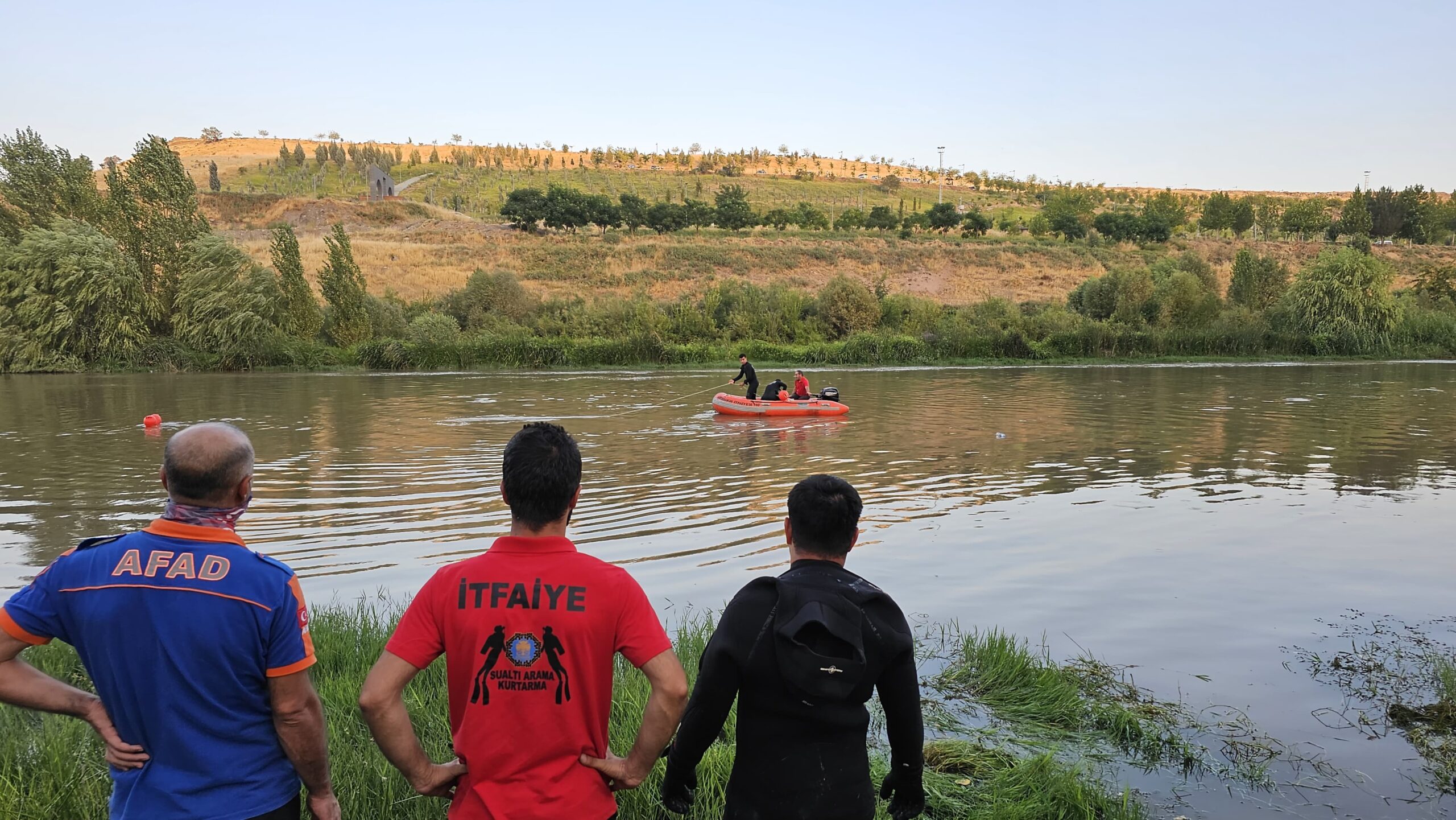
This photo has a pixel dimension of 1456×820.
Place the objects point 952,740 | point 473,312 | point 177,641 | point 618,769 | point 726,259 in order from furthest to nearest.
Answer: point 726,259, point 473,312, point 952,740, point 618,769, point 177,641

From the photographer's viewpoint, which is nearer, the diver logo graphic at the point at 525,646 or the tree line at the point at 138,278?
the diver logo graphic at the point at 525,646

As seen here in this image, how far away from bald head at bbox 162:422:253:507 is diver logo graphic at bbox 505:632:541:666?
80 cm

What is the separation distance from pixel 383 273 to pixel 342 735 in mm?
58896

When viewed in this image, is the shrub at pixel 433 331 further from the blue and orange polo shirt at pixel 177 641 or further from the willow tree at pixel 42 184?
the blue and orange polo shirt at pixel 177 641

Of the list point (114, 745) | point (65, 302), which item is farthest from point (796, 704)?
point (65, 302)

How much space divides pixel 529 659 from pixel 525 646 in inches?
1.4

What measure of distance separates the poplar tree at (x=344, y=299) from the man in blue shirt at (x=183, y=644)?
41620 mm

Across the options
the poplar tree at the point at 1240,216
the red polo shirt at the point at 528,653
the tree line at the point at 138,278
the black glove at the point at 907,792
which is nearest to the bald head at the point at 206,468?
the red polo shirt at the point at 528,653

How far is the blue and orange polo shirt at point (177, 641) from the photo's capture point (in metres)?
2.61

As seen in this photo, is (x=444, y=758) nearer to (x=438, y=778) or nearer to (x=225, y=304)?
(x=438, y=778)

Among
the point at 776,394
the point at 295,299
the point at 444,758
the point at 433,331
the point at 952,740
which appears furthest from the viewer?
the point at 295,299

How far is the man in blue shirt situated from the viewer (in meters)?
2.61

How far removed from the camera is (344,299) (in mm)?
42406

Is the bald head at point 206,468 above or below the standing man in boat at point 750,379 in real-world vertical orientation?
above
